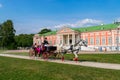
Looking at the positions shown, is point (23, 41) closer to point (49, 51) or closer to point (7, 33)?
point (7, 33)

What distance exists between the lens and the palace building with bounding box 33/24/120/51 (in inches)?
3120

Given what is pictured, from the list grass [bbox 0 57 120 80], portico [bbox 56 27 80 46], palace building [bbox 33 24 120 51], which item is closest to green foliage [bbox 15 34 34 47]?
palace building [bbox 33 24 120 51]

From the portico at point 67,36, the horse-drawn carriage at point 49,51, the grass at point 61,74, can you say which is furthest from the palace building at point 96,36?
the grass at point 61,74

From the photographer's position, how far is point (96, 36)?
8825 centimetres

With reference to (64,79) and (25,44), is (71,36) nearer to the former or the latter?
(25,44)

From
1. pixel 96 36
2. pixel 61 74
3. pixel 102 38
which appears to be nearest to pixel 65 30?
pixel 96 36

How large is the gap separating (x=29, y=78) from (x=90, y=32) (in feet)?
267

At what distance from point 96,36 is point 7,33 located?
3781cm

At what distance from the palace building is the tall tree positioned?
1679 centimetres

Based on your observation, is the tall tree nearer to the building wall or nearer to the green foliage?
the green foliage

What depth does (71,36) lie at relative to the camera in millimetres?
100812

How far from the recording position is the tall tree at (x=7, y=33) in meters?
97.1

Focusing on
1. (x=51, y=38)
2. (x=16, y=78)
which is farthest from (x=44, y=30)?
(x=16, y=78)

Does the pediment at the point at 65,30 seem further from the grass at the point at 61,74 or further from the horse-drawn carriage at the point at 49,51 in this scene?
the grass at the point at 61,74
